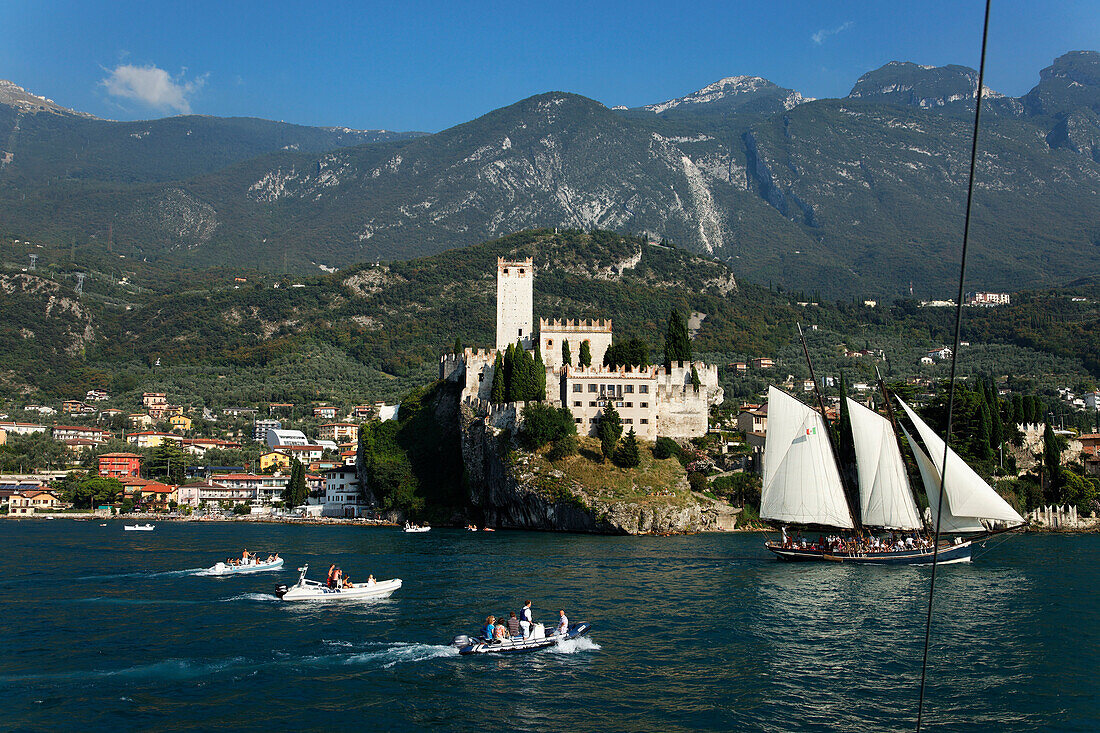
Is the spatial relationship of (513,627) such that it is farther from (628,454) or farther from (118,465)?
(118,465)

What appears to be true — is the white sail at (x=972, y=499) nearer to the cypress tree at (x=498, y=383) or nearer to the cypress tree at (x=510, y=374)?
the cypress tree at (x=510, y=374)

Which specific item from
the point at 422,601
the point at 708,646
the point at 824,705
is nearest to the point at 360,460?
the point at 422,601

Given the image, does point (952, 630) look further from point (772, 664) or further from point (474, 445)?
point (474, 445)

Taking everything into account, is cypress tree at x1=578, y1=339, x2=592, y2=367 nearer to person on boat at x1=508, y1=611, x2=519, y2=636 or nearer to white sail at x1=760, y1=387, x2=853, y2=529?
white sail at x1=760, y1=387, x2=853, y2=529

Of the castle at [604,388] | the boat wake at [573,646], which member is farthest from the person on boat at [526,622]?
the castle at [604,388]

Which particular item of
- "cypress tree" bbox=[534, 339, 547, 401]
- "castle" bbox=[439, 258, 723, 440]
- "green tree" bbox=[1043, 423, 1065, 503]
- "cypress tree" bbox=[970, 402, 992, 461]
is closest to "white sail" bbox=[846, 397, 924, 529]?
"castle" bbox=[439, 258, 723, 440]

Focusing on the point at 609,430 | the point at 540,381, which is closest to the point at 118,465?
the point at 540,381
